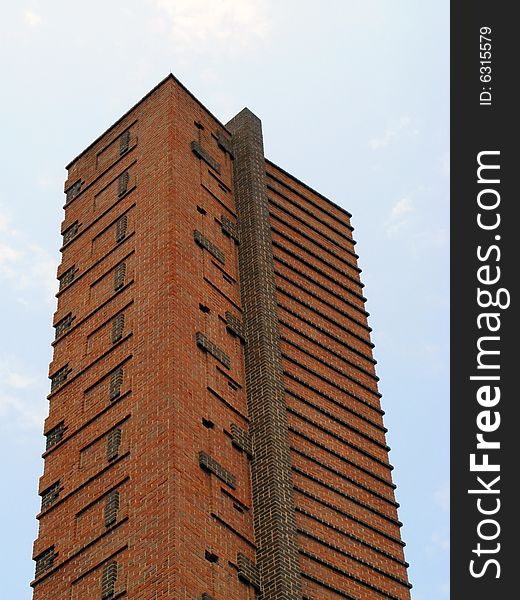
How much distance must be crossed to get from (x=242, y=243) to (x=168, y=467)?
Answer: 11563 mm

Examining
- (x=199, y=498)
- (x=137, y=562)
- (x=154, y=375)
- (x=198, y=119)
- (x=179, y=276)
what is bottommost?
(x=137, y=562)

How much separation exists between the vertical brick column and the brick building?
5 cm

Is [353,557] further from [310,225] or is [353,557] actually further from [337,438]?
[310,225]

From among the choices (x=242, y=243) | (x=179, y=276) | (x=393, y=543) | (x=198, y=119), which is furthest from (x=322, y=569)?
(x=198, y=119)

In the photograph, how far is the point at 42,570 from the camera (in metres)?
31.8

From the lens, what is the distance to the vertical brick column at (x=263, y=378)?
3092 cm

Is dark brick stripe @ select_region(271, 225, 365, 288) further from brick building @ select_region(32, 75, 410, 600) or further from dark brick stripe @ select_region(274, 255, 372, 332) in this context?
dark brick stripe @ select_region(274, 255, 372, 332)

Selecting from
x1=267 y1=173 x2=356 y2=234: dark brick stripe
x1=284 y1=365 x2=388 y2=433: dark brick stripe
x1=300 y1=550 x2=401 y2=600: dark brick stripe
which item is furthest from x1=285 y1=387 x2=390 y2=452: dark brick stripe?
x1=267 y1=173 x2=356 y2=234: dark brick stripe

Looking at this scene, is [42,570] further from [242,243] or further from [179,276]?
[242,243]

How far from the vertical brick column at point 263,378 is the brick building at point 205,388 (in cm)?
5

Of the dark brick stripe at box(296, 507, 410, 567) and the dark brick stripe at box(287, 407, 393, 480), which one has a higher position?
the dark brick stripe at box(287, 407, 393, 480)

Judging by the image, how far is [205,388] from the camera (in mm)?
32906

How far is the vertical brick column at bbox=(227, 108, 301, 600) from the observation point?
30.9 meters

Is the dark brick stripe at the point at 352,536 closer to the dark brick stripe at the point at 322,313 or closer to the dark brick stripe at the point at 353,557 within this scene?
the dark brick stripe at the point at 353,557
